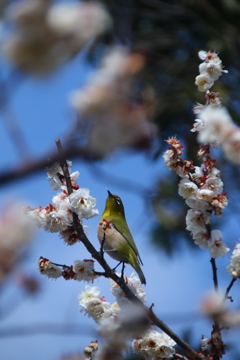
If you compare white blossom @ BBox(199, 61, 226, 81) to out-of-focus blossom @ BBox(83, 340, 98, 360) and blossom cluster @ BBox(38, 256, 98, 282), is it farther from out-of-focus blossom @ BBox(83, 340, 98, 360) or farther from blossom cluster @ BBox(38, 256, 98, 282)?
out-of-focus blossom @ BBox(83, 340, 98, 360)

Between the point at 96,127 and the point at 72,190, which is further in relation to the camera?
the point at 72,190

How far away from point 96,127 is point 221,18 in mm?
3497

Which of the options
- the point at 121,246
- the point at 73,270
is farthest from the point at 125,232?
the point at 73,270

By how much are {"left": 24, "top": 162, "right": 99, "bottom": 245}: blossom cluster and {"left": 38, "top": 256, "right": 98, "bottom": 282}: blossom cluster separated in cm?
8

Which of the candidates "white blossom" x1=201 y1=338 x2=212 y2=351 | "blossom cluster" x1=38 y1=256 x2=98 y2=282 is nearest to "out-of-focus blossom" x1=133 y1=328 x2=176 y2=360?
"white blossom" x1=201 y1=338 x2=212 y2=351

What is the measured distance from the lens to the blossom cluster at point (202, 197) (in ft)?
5.11

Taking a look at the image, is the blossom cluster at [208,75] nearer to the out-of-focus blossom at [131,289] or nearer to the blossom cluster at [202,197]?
the blossom cluster at [202,197]

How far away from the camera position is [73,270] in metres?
1.59

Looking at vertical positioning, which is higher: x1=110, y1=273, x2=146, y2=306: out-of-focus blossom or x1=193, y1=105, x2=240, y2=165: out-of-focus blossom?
x1=110, y1=273, x2=146, y2=306: out-of-focus blossom

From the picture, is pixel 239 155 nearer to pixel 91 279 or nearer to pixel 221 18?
pixel 91 279

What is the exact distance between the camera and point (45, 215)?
5.16 feet

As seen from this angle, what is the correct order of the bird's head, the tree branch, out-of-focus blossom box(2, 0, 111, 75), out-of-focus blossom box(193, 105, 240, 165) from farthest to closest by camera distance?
the bird's head
the tree branch
out-of-focus blossom box(193, 105, 240, 165)
out-of-focus blossom box(2, 0, 111, 75)

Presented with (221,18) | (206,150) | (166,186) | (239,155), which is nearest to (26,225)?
(239,155)

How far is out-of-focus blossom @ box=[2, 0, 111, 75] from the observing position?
1.93 feet
